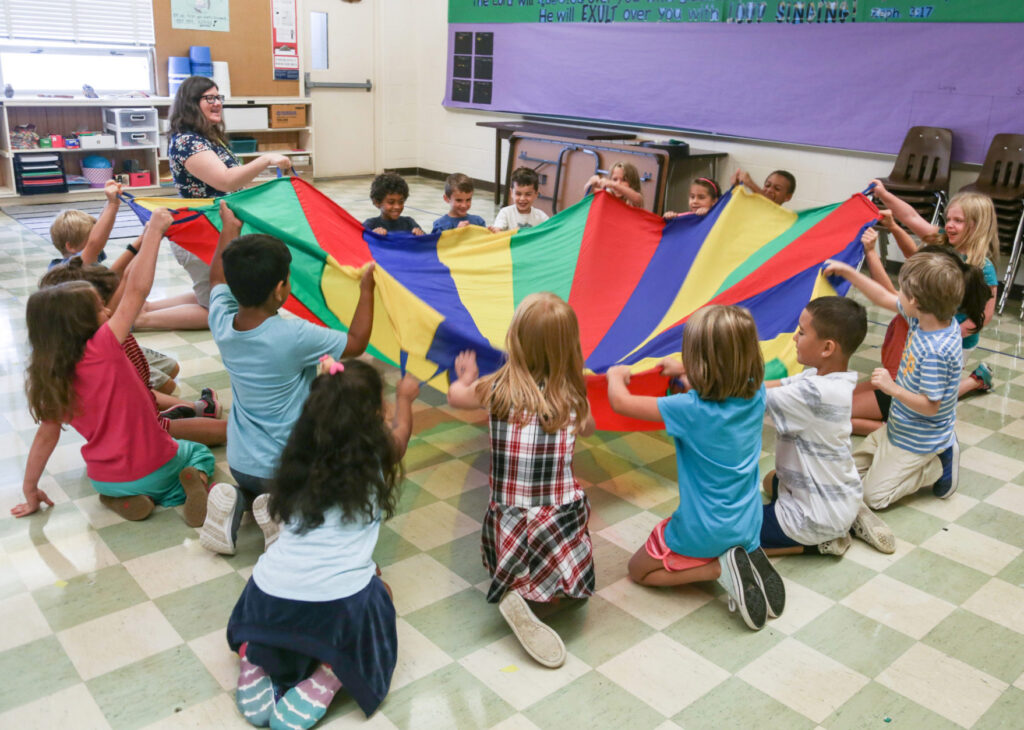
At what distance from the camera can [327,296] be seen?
2.94 metres

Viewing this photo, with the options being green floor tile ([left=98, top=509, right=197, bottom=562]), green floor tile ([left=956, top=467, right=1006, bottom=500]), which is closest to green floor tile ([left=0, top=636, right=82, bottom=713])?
green floor tile ([left=98, top=509, right=197, bottom=562])

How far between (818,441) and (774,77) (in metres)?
4.39

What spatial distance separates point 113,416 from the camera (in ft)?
7.83

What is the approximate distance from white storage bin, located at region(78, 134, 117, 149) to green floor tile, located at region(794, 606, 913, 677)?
6930mm

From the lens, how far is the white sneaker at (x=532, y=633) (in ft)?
6.33

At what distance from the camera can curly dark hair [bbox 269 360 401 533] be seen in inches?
67.1

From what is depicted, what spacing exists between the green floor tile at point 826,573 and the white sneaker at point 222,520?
149cm

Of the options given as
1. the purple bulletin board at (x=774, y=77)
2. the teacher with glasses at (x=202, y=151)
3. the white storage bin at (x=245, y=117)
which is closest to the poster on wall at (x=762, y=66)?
the purple bulletin board at (x=774, y=77)

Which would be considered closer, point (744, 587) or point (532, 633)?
point (532, 633)

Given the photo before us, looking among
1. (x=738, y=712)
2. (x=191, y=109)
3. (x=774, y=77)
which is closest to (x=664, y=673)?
(x=738, y=712)

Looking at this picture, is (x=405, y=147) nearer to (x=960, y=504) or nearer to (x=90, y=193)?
(x=90, y=193)

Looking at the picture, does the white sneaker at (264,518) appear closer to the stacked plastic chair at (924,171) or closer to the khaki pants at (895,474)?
the khaki pants at (895,474)

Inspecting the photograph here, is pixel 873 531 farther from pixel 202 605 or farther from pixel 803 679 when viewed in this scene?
pixel 202 605

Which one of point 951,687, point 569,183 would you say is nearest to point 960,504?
point 951,687
